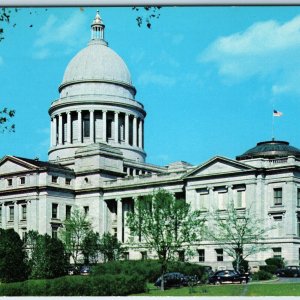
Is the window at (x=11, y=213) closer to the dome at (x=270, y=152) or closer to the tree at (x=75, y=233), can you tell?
the tree at (x=75, y=233)

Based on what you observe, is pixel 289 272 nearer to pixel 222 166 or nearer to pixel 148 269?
pixel 148 269

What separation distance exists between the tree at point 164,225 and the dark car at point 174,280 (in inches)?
223

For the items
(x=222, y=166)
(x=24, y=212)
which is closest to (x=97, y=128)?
(x=24, y=212)

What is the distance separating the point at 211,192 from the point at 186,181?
2.73 metres

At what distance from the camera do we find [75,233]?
161 feet

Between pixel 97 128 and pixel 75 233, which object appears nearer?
pixel 75 233

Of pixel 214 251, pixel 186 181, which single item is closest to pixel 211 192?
pixel 186 181

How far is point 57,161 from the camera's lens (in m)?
56.0

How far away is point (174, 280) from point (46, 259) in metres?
9.87

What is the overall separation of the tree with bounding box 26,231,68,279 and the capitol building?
24.3ft

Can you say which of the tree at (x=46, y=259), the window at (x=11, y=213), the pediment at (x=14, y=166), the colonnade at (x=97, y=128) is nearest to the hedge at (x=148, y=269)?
the tree at (x=46, y=259)

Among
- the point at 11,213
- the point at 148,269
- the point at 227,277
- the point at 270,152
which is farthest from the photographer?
the point at 11,213

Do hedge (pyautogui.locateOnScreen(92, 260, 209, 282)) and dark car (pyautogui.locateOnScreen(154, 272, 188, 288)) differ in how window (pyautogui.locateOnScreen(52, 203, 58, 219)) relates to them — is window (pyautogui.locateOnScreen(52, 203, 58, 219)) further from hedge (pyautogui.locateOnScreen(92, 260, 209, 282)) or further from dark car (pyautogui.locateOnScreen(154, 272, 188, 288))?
dark car (pyautogui.locateOnScreen(154, 272, 188, 288))

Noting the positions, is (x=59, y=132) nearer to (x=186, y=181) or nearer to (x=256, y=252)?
(x=186, y=181)
